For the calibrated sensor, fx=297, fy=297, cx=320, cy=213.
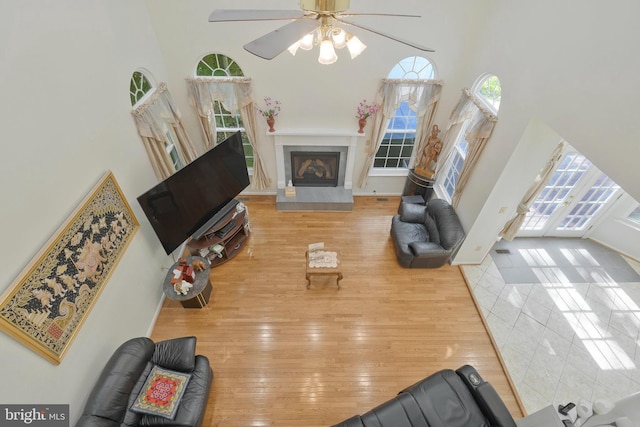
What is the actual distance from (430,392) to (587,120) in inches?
116

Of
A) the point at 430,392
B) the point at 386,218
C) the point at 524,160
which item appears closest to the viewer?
the point at 430,392

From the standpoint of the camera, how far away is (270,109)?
5023 millimetres

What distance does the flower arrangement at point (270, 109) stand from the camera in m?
4.96

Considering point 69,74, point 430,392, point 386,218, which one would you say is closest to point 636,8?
point 430,392

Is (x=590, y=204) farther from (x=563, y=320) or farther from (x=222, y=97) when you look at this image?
(x=222, y=97)

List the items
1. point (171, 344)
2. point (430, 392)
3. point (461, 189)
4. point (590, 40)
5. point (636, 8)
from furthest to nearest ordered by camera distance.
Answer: point (461, 189), point (171, 344), point (430, 392), point (590, 40), point (636, 8)

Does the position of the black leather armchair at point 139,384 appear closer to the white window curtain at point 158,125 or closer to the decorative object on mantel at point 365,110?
the white window curtain at point 158,125

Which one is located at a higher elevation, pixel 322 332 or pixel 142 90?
pixel 142 90

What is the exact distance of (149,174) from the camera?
4.07 metres

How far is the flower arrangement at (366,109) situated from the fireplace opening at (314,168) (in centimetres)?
87

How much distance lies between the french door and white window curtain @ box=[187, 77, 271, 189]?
477 centimetres

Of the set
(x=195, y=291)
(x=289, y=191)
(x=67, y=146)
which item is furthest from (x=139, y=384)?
(x=289, y=191)

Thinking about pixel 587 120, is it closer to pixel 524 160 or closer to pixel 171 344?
pixel 524 160

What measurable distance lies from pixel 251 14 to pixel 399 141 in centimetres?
455
